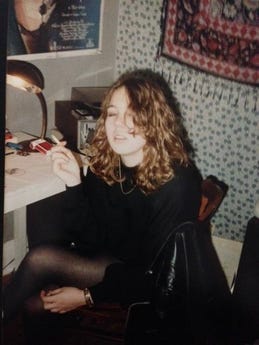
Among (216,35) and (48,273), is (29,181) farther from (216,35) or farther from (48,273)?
(216,35)

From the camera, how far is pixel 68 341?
4.06 ft

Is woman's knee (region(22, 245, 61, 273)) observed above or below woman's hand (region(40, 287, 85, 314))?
above

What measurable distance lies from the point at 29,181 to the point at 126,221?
10.3 inches

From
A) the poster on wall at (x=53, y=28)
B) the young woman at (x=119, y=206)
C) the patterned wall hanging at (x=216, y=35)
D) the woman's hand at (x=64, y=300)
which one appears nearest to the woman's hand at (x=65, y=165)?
the young woman at (x=119, y=206)

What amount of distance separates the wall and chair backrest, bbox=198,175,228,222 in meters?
0.63

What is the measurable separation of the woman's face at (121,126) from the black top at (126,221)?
119 millimetres

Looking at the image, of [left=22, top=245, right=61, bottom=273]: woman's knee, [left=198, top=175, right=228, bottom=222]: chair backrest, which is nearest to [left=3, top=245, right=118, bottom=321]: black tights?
[left=22, top=245, right=61, bottom=273]: woman's knee

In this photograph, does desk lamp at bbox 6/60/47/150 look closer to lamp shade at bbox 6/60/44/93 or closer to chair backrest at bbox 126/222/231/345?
lamp shade at bbox 6/60/44/93

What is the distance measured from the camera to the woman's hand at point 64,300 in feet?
3.54

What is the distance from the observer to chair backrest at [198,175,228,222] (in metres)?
1.14

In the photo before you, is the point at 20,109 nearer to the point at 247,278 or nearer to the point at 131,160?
the point at 131,160

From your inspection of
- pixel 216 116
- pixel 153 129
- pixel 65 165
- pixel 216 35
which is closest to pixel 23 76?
pixel 65 165

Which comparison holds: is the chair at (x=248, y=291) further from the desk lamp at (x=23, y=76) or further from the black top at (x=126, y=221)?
the desk lamp at (x=23, y=76)

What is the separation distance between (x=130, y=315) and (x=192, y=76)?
2.78 feet
